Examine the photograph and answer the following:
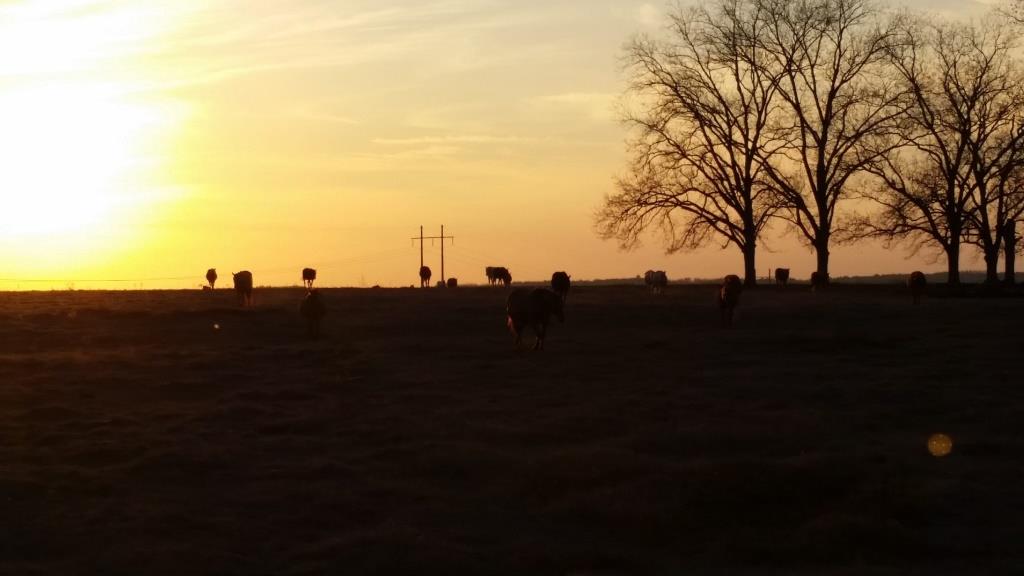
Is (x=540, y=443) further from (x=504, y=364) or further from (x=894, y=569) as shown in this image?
(x=504, y=364)

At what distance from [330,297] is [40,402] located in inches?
1224

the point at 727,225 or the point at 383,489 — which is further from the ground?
the point at 727,225

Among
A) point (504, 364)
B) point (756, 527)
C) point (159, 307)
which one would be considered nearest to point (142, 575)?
point (756, 527)

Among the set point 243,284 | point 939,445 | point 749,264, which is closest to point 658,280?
point 749,264

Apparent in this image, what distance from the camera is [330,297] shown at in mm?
51906

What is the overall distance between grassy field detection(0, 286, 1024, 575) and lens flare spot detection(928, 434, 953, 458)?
6.8 inches

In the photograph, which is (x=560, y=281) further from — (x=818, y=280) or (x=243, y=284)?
(x=818, y=280)

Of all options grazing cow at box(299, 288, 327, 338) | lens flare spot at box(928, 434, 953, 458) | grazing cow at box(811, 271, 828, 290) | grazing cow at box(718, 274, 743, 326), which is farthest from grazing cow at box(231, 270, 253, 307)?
lens flare spot at box(928, 434, 953, 458)

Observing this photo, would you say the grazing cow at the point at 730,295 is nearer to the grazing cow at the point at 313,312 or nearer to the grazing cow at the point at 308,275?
the grazing cow at the point at 313,312

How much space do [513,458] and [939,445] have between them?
570cm

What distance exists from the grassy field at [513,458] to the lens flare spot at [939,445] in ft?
0.57

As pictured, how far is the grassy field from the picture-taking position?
39.3 ft

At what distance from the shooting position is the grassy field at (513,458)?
39.3 ft

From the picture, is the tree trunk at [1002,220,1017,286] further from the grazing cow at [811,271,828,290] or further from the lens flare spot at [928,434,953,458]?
the lens flare spot at [928,434,953,458]
